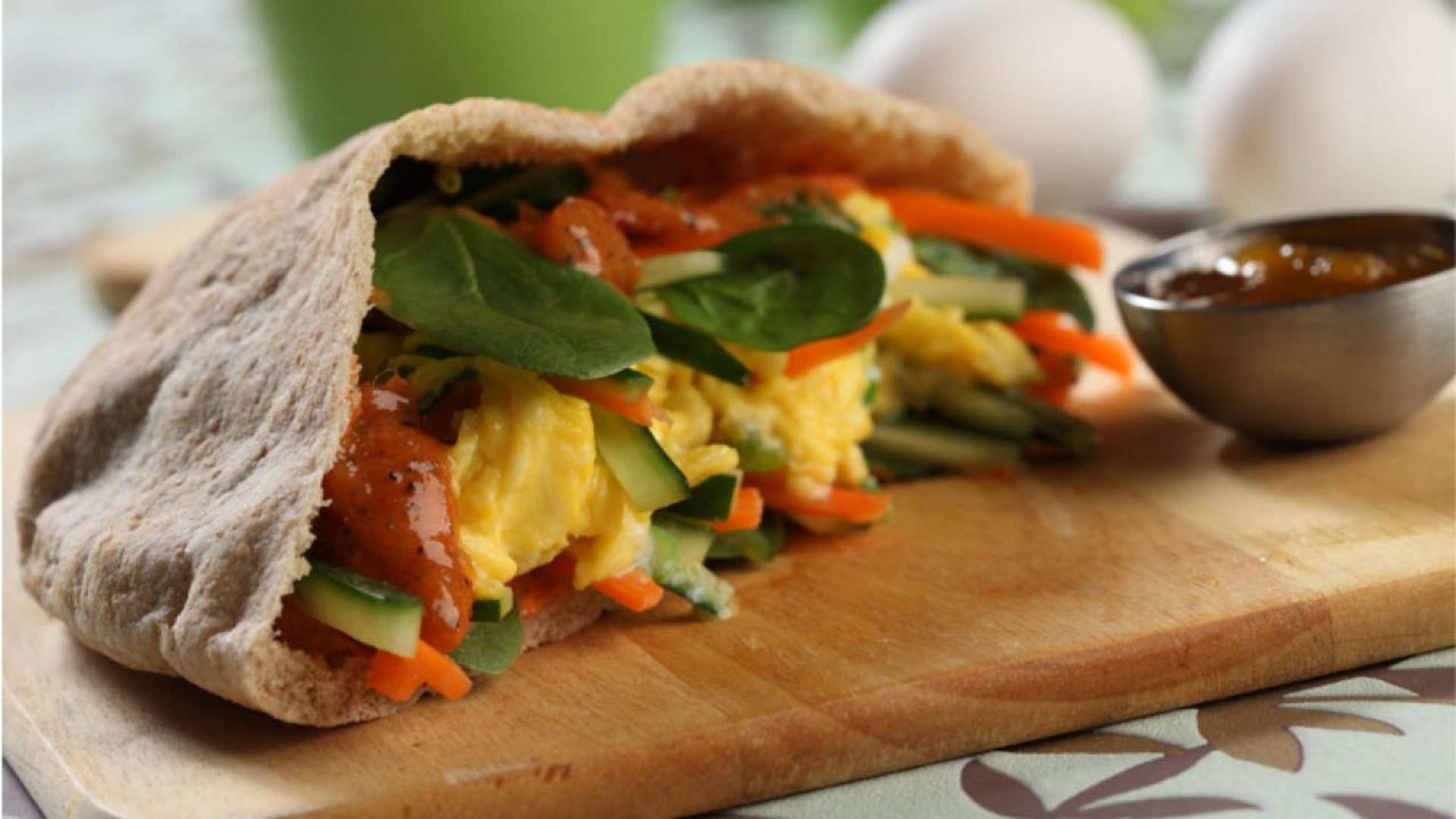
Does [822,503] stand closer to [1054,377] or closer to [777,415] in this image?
[777,415]

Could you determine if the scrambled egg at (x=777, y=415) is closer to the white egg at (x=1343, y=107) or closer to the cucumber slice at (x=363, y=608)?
the cucumber slice at (x=363, y=608)

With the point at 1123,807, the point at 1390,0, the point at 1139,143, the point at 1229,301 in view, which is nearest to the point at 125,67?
the point at 1139,143

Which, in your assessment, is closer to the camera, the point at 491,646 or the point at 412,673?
the point at 412,673

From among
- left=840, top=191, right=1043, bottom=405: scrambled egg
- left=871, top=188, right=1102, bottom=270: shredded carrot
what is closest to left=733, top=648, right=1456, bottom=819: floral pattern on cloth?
left=840, top=191, right=1043, bottom=405: scrambled egg

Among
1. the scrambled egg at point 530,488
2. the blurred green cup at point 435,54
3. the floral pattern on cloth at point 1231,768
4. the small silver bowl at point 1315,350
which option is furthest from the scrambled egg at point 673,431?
the blurred green cup at point 435,54

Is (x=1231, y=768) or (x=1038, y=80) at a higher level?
(x=1038, y=80)

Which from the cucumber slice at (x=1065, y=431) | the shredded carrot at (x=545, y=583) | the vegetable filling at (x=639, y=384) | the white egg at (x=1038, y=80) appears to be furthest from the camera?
the white egg at (x=1038, y=80)

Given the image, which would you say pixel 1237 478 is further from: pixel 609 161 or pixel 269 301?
pixel 269 301

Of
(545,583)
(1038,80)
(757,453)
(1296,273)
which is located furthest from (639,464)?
(1038,80)
